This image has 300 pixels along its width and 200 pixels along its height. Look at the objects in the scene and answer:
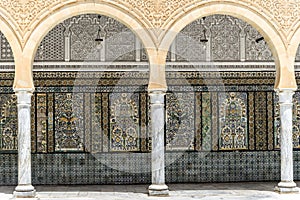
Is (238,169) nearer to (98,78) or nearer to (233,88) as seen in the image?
(233,88)

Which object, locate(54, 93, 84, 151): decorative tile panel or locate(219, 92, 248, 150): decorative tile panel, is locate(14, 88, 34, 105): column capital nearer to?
locate(54, 93, 84, 151): decorative tile panel

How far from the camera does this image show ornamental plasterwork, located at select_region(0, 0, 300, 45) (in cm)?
759

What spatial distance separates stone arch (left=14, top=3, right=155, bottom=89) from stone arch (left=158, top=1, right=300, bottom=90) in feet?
1.13

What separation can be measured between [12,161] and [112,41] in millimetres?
2574

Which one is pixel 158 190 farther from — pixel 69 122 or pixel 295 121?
pixel 295 121

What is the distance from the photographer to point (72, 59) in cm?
960

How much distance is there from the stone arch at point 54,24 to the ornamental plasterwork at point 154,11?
56mm

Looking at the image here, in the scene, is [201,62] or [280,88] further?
[201,62]

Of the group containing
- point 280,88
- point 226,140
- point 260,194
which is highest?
point 280,88

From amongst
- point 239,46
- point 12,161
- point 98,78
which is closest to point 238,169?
point 239,46

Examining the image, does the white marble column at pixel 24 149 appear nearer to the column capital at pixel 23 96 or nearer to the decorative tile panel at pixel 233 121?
the column capital at pixel 23 96

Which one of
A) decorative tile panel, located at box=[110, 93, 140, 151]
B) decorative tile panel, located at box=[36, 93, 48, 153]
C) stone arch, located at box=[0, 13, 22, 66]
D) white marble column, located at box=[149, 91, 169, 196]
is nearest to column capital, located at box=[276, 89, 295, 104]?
white marble column, located at box=[149, 91, 169, 196]

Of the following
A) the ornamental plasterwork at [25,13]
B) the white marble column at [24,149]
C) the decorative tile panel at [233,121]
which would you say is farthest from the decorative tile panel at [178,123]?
the ornamental plasterwork at [25,13]

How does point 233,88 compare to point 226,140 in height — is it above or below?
above
